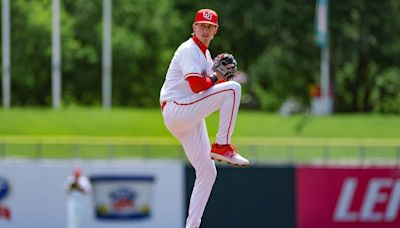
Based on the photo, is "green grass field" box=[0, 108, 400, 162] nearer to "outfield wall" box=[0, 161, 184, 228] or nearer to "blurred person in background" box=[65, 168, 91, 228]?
"outfield wall" box=[0, 161, 184, 228]

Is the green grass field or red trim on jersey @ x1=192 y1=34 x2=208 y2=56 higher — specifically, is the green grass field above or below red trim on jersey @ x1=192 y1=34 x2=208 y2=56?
below

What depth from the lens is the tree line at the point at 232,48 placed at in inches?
1548

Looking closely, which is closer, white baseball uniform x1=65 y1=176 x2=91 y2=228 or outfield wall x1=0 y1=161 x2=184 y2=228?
white baseball uniform x1=65 y1=176 x2=91 y2=228

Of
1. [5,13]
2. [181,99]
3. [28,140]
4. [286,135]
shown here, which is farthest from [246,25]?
[181,99]

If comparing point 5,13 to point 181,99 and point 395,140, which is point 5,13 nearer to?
point 395,140

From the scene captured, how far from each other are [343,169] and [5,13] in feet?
57.1

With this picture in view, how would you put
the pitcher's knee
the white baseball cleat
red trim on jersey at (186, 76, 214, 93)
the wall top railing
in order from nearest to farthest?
red trim on jersey at (186, 76, 214, 93), the white baseball cleat, the pitcher's knee, the wall top railing

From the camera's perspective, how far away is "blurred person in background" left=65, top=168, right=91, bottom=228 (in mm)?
19031

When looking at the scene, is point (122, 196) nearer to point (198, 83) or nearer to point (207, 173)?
point (207, 173)

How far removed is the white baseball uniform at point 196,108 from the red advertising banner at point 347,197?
1157cm

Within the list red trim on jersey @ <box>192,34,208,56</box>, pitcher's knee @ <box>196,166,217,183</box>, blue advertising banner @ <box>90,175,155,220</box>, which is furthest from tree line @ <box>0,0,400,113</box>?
red trim on jersey @ <box>192,34,208,56</box>

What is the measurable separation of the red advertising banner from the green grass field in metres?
0.93

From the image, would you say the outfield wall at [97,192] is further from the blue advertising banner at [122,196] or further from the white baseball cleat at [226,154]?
the white baseball cleat at [226,154]

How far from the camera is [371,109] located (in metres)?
42.9
